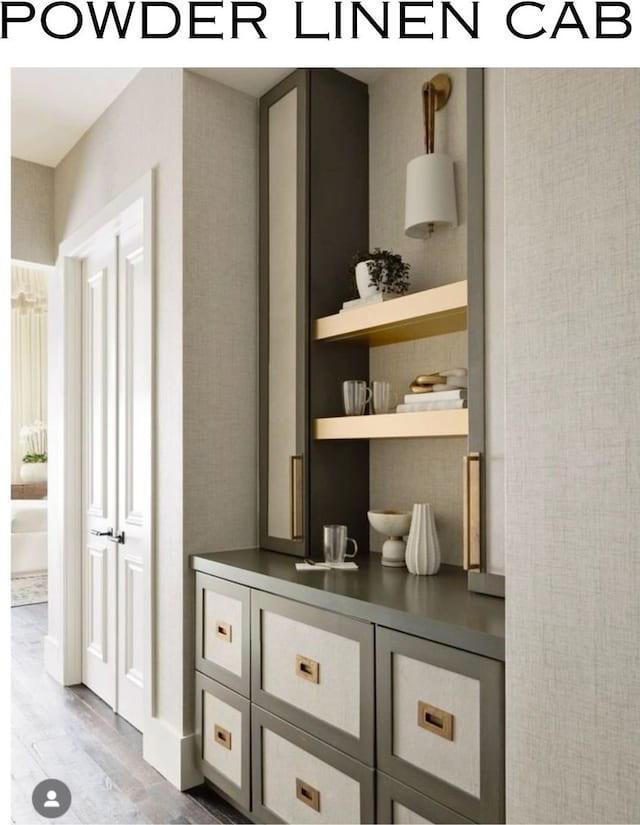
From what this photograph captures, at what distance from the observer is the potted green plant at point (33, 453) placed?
725 centimetres

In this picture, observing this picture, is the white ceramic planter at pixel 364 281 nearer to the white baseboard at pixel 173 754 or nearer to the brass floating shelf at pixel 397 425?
the brass floating shelf at pixel 397 425

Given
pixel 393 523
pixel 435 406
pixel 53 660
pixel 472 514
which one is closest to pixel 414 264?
pixel 435 406

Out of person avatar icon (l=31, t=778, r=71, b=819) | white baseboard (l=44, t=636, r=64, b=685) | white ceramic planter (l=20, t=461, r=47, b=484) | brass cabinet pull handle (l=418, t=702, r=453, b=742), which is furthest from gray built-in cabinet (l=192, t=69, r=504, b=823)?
white ceramic planter (l=20, t=461, r=47, b=484)

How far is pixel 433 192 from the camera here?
2229 mm

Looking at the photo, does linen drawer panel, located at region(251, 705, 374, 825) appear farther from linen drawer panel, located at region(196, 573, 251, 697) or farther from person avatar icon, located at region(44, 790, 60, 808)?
person avatar icon, located at region(44, 790, 60, 808)

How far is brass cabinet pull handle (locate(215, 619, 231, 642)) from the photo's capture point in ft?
7.60

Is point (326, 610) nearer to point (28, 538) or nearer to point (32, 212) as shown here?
point (32, 212)

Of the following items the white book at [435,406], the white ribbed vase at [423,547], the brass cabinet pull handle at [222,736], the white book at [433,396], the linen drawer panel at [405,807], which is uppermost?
the white book at [433,396]

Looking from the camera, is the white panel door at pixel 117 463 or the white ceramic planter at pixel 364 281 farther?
the white panel door at pixel 117 463

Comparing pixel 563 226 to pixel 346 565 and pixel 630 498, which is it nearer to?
pixel 630 498

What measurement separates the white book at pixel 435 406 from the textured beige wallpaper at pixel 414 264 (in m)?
0.24

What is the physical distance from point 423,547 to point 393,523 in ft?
0.60

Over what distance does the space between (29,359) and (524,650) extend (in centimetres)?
773

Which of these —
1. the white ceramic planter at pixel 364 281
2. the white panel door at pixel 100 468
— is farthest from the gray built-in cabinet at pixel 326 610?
the white panel door at pixel 100 468
